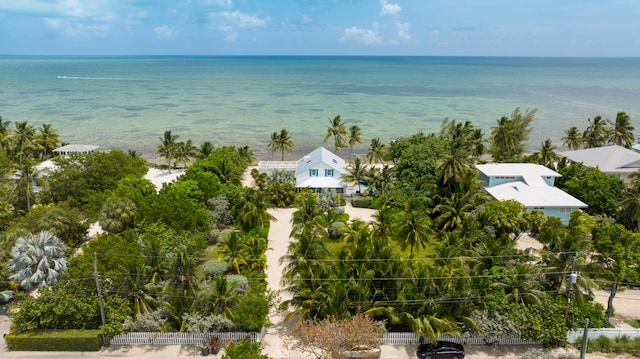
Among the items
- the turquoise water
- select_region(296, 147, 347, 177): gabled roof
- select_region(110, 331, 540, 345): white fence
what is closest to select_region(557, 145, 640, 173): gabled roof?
select_region(296, 147, 347, 177): gabled roof

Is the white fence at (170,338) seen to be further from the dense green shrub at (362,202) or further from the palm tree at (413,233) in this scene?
the dense green shrub at (362,202)

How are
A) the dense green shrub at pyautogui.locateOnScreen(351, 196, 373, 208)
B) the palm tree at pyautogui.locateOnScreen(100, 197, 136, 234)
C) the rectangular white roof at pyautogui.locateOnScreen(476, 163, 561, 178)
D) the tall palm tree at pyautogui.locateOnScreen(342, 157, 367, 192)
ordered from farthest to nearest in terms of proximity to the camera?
the tall palm tree at pyautogui.locateOnScreen(342, 157, 367, 192)
the dense green shrub at pyautogui.locateOnScreen(351, 196, 373, 208)
the rectangular white roof at pyautogui.locateOnScreen(476, 163, 561, 178)
the palm tree at pyautogui.locateOnScreen(100, 197, 136, 234)

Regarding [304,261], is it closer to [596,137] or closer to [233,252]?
[233,252]

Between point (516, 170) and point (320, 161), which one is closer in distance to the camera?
point (516, 170)

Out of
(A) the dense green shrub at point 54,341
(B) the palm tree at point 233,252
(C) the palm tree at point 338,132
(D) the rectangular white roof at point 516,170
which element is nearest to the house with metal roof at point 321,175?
(C) the palm tree at point 338,132

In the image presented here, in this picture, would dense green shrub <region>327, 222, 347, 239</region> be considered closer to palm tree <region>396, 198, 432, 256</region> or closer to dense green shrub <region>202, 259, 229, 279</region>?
palm tree <region>396, 198, 432, 256</region>

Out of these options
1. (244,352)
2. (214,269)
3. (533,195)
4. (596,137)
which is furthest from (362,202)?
(596,137)
